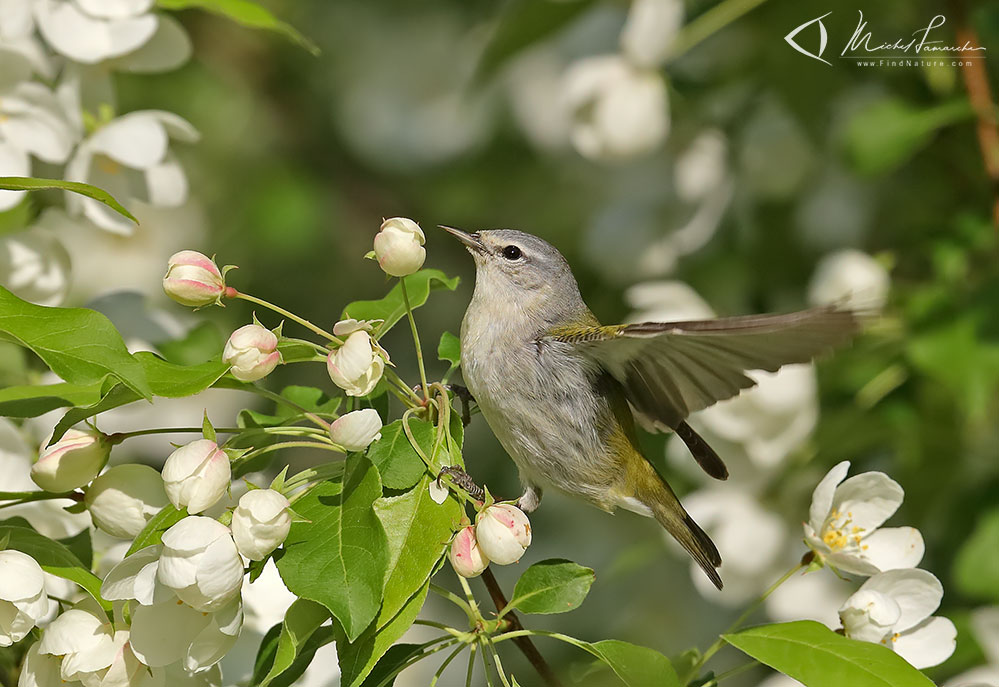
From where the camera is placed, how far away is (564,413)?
2014 mm

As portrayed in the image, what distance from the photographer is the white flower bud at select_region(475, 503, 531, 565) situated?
1.44 m

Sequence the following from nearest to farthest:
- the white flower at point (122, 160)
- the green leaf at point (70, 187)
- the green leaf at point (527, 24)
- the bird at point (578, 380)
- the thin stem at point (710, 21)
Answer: the green leaf at point (70, 187)
the bird at point (578, 380)
the white flower at point (122, 160)
the thin stem at point (710, 21)
the green leaf at point (527, 24)

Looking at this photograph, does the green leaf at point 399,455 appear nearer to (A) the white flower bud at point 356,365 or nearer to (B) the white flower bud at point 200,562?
(A) the white flower bud at point 356,365

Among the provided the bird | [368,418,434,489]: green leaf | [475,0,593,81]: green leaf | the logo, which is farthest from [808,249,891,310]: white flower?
[368,418,434,489]: green leaf

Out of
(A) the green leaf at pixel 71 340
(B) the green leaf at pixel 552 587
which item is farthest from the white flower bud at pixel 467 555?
(A) the green leaf at pixel 71 340

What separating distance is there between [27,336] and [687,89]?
211cm

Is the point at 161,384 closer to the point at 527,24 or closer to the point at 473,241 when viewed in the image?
the point at 473,241

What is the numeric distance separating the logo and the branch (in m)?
1.85

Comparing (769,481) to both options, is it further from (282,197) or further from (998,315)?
(282,197)

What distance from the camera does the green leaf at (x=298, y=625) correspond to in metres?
1.39

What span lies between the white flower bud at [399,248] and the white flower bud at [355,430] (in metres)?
0.21

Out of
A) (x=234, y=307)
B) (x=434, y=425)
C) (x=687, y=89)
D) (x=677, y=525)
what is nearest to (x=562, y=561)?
(x=434, y=425)

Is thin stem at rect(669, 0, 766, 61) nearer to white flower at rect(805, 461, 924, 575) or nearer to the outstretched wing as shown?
the outstretched wing

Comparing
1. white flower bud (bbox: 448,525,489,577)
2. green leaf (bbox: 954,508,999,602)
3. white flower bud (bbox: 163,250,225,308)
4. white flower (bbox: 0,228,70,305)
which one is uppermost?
white flower bud (bbox: 163,250,225,308)
